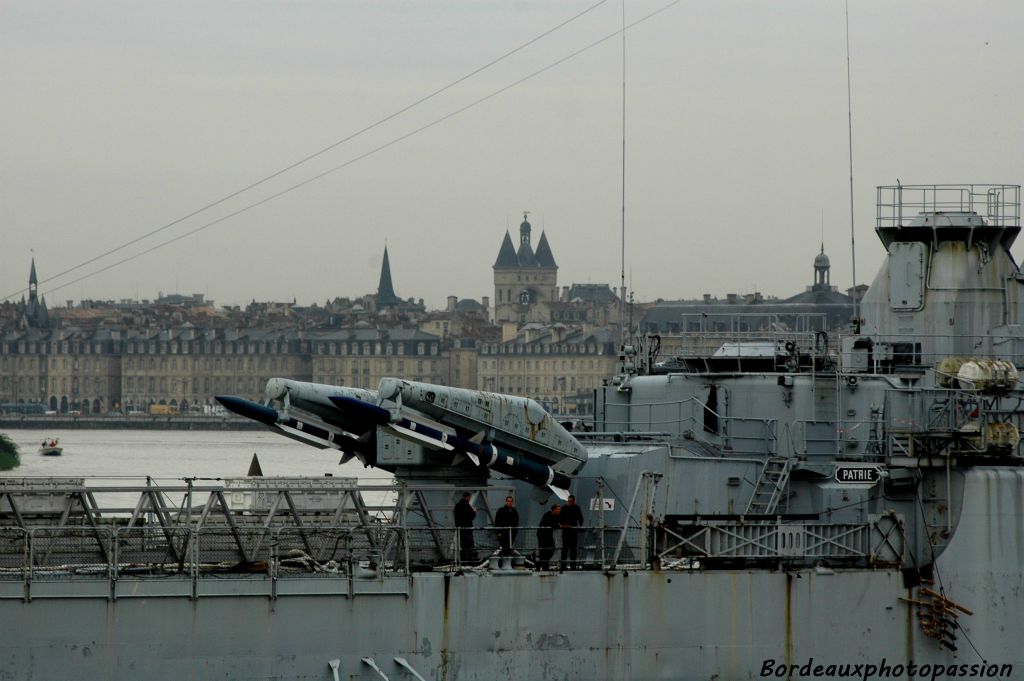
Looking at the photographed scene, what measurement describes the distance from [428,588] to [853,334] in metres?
8.51

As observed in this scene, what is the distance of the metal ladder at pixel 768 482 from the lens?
23.2m

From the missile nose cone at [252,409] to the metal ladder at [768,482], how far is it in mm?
6486

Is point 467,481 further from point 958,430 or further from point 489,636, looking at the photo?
point 958,430

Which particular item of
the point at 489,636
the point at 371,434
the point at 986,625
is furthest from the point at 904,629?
the point at 371,434

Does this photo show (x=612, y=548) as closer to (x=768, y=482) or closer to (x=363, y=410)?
(x=768, y=482)

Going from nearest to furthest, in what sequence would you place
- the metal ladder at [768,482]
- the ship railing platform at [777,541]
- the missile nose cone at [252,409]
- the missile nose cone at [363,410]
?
the ship railing platform at [777,541] → the missile nose cone at [363,410] → the metal ladder at [768,482] → the missile nose cone at [252,409]

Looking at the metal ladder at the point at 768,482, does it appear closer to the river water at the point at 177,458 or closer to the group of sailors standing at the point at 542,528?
the group of sailors standing at the point at 542,528

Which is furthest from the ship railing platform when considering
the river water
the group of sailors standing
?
the river water

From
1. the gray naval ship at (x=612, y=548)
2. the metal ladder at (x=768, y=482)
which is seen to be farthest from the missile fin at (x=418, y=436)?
the metal ladder at (x=768, y=482)

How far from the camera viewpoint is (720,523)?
A: 22250 millimetres

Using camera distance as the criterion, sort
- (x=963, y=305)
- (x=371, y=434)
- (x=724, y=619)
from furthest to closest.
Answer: (x=963, y=305) < (x=371, y=434) < (x=724, y=619)

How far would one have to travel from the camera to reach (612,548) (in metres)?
22.9

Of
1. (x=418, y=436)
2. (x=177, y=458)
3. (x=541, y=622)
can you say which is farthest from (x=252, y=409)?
(x=177, y=458)

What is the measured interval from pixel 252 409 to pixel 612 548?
5585mm
